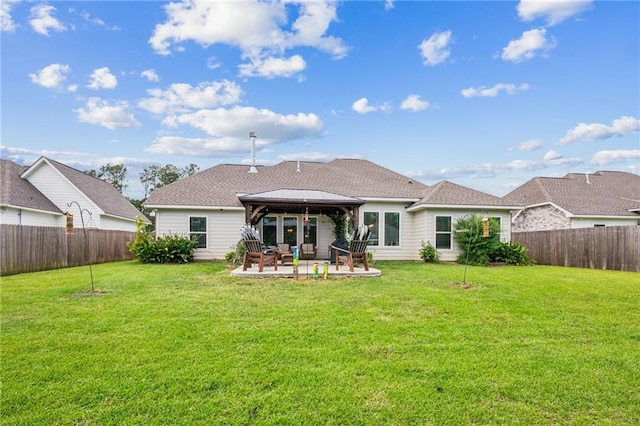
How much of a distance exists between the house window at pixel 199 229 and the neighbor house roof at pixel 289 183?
700 mm

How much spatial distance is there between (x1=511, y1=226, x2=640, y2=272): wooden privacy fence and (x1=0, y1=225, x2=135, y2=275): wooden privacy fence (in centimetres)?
1594

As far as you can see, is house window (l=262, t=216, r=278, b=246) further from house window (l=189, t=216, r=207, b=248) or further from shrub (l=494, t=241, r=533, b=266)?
shrub (l=494, t=241, r=533, b=266)

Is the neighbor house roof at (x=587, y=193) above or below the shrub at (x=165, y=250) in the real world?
above

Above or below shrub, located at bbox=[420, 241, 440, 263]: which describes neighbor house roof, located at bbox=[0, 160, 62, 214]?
above

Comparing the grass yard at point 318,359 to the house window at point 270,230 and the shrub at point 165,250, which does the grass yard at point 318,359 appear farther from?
the house window at point 270,230

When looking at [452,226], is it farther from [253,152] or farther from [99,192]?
[99,192]

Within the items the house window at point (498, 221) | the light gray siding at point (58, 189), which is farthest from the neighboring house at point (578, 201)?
the light gray siding at point (58, 189)

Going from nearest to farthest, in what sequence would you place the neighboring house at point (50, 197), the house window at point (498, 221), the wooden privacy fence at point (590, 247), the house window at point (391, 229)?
the wooden privacy fence at point (590, 247), the house window at point (498, 221), the house window at point (391, 229), the neighboring house at point (50, 197)

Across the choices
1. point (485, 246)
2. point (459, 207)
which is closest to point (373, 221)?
point (459, 207)

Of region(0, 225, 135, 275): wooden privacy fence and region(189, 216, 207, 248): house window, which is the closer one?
region(0, 225, 135, 275): wooden privacy fence

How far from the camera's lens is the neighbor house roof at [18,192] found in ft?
47.9

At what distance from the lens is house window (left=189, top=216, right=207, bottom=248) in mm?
14328

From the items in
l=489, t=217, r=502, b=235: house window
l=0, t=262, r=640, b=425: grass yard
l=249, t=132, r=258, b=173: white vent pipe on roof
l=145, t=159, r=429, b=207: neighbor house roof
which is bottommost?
l=0, t=262, r=640, b=425: grass yard

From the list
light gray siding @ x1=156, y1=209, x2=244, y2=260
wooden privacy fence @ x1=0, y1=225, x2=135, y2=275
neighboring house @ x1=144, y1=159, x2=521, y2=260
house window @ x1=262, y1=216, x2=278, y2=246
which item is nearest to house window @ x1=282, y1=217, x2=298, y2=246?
neighboring house @ x1=144, y1=159, x2=521, y2=260
